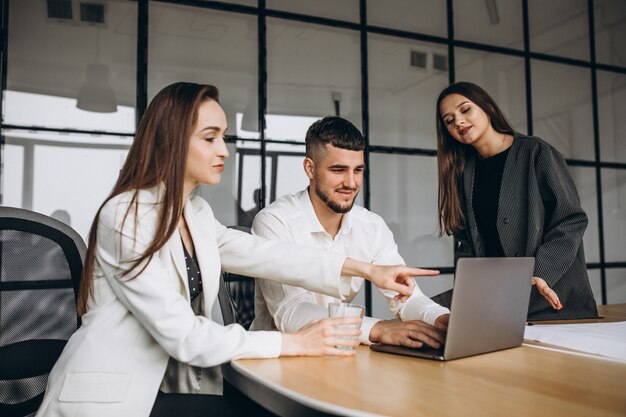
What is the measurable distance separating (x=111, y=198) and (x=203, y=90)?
362mm

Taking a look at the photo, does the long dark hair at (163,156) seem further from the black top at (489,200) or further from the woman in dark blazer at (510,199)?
the black top at (489,200)

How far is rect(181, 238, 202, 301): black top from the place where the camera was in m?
1.43

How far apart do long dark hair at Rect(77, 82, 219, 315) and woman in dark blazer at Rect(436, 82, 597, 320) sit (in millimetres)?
1073

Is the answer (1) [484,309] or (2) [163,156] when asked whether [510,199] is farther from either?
(2) [163,156]

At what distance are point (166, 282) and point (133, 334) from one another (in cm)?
14

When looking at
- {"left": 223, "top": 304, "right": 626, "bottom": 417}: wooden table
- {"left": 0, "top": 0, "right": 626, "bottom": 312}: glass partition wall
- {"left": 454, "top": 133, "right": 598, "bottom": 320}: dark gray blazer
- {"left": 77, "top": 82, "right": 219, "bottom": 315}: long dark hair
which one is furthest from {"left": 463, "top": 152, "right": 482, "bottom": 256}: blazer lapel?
{"left": 77, "top": 82, "right": 219, "bottom": 315}: long dark hair

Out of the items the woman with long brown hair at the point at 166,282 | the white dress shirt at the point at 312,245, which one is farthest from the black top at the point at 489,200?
the woman with long brown hair at the point at 166,282

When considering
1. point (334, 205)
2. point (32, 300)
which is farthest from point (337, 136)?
point (32, 300)

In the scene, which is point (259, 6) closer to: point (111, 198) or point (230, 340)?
point (111, 198)

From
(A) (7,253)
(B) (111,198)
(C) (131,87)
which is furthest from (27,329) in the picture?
(C) (131,87)

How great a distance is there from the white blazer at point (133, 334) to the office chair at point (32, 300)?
0.12 metres

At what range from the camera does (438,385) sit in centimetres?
97

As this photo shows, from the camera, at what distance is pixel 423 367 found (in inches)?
43.7

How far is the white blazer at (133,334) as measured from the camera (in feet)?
3.82
